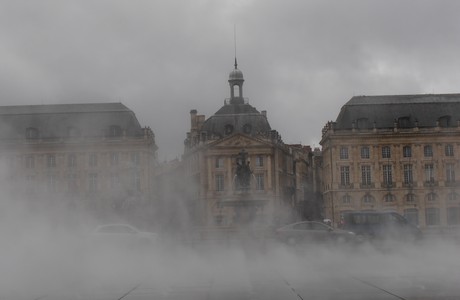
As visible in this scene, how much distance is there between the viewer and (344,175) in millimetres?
103625

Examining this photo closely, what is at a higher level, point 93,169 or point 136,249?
point 93,169

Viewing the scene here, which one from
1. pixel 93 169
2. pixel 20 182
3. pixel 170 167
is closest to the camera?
pixel 20 182

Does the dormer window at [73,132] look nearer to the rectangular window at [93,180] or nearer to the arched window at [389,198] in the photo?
the rectangular window at [93,180]

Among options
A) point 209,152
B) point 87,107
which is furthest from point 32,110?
point 209,152

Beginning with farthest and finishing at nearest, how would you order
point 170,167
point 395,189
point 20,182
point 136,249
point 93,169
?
point 395,189 < point 170,167 < point 93,169 < point 136,249 < point 20,182

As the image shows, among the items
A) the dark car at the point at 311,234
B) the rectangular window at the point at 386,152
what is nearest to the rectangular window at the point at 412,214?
the rectangular window at the point at 386,152

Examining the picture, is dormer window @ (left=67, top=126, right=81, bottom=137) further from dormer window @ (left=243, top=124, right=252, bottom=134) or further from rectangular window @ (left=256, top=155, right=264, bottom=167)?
dormer window @ (left=243, top=124, right=252, bottom=134)

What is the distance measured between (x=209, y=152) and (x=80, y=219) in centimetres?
7669

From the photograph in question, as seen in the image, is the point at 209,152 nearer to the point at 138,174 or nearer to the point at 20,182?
the point at 138,174

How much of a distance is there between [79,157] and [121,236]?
129ft

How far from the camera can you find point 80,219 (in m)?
36.1

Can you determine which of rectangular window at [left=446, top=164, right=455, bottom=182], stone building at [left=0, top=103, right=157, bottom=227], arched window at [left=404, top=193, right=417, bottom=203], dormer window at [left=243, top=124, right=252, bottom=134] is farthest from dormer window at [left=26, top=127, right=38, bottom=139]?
rectangular window at [left=446, top=164, right=455, bottom=182]

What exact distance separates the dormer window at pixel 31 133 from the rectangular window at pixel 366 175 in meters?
46.0

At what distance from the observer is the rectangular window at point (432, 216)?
99.2 meters
